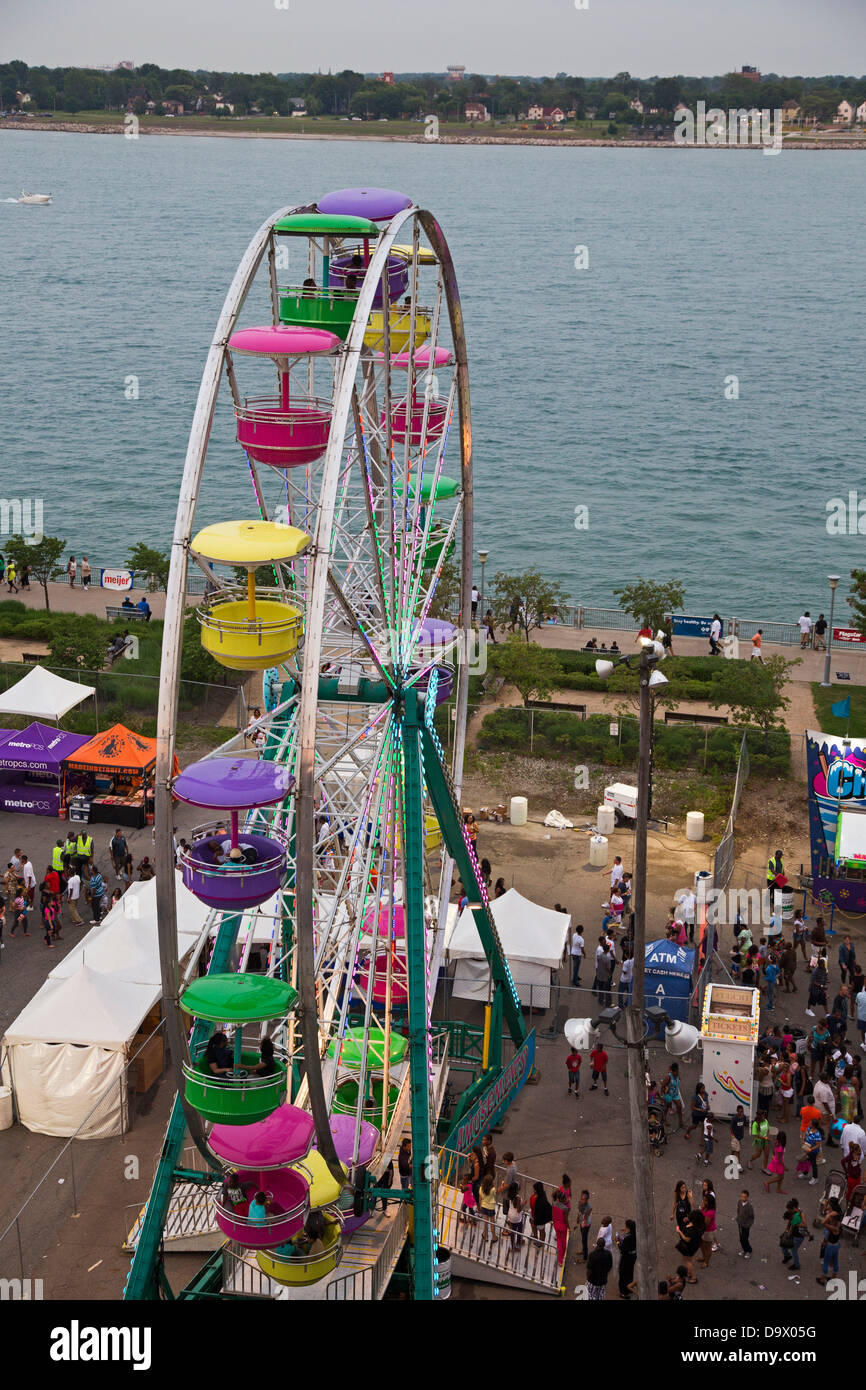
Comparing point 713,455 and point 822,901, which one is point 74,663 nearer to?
point 822,901

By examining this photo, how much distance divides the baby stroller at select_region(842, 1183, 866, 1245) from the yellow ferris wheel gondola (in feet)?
45.1

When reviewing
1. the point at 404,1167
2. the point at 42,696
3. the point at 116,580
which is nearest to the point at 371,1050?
the point at 404,1167

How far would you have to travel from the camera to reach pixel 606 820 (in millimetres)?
43062

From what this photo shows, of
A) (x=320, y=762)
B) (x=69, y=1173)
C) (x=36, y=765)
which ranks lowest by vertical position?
(x=69, y=1173)

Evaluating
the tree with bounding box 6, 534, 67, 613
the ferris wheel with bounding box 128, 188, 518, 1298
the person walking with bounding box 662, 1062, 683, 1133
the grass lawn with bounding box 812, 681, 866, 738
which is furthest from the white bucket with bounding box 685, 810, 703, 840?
the tree with bounding box 6, 534, 67, 613

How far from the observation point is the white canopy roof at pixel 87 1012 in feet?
99.7

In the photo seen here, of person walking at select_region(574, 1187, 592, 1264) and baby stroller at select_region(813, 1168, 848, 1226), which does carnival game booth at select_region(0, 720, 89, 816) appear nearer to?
person walking at select_region(574, 1187, 592, 1264)

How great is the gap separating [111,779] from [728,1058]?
19918 millimetres

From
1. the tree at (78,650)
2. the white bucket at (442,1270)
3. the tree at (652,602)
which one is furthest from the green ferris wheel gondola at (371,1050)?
the tree at (652,602)

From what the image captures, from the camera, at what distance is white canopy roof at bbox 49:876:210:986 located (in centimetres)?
3256

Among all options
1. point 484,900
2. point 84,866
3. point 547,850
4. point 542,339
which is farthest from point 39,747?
point 542,339

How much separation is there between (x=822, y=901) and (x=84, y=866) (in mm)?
17776

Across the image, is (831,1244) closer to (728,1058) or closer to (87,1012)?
(728,1058)

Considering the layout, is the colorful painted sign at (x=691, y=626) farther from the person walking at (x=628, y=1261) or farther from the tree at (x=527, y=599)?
the person walking at (x=628, y=1261)
